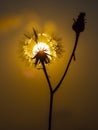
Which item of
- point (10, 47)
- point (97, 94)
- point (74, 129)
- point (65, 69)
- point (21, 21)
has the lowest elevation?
point (74, 129)

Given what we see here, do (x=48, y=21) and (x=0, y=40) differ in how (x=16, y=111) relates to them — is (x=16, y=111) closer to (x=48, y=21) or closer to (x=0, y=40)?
(x=0, y=40)

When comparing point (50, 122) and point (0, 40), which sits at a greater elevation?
point (0, 40)

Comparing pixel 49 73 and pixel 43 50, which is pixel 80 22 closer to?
pixel 43 50

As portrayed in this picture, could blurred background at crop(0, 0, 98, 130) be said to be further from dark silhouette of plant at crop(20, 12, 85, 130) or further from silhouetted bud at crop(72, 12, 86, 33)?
silhouetted bud at crop(72, 12, 86, 33)

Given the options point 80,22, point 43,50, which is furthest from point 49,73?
point 80,22

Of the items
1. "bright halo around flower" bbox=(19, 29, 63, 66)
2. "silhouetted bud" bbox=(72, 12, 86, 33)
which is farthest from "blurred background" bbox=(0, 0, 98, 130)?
"silhouetted bud" bbox=(72, 12, 86, 33)

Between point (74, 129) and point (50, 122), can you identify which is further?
point (74, 129)

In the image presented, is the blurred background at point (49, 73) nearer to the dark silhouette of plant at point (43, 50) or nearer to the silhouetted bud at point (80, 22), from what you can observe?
the dark silhouette of plant at point (43, 50)

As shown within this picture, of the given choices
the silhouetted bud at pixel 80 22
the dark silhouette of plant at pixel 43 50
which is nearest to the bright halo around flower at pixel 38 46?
the dark silhouette of plant at pixel 43 50

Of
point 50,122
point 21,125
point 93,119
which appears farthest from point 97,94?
point 21,125
